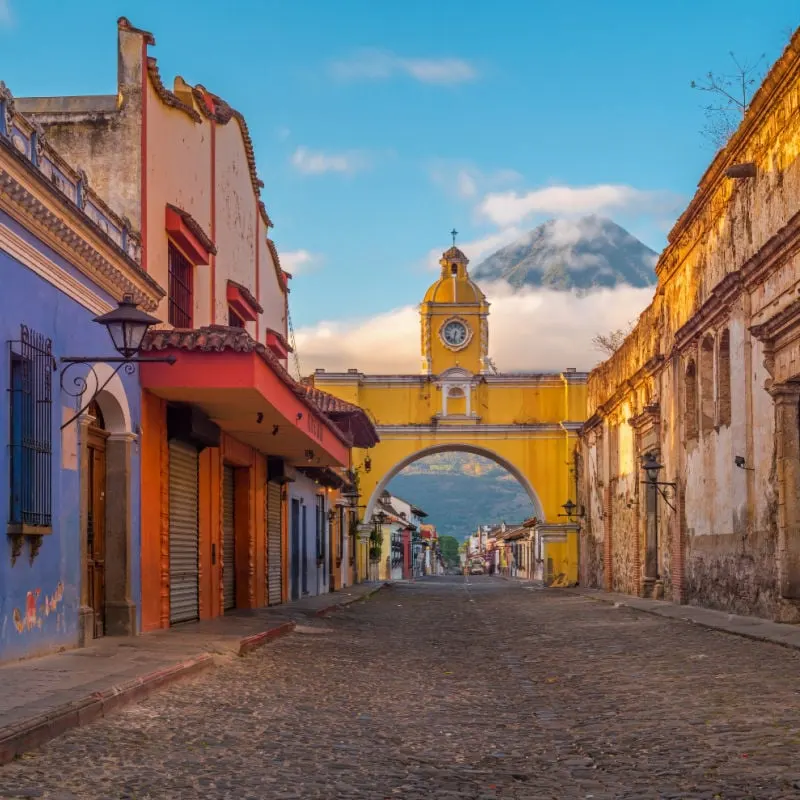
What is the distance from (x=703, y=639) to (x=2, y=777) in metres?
9.10

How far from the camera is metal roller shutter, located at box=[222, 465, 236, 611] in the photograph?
1944cm

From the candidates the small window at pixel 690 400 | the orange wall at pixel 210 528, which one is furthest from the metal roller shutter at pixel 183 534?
the small window at pixel 690 400

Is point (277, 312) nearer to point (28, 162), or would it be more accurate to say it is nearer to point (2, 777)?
point (28, 162)

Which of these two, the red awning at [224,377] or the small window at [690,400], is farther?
the small window at [690,400]

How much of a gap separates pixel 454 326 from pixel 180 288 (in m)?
33.5

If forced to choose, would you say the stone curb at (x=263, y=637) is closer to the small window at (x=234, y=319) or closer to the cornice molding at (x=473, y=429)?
the small window at (x=234, y=319)

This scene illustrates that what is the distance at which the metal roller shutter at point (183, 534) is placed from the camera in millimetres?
14758

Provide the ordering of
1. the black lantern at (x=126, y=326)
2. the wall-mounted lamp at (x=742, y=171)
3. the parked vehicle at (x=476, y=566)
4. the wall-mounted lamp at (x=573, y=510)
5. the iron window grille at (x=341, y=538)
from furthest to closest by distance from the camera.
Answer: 1. the parked vehicle at (x=476, y=566)
2. the iron window grille at (x=341, y=538)
3. the wall-mounted lamp at (x=573, y=510)
4. the wall-mounted lamp at (x=742, y=171)
5. the black lantern at (x=126, y=326)

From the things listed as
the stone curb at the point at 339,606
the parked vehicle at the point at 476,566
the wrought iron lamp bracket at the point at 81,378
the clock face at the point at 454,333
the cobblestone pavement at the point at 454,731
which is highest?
the clock face at the point at 454,333

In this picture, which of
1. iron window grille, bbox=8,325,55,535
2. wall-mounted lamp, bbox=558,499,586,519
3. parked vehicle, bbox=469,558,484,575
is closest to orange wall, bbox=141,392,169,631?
iron window grille, bbox=8,325,55,535

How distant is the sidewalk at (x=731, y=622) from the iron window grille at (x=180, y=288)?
23.9 ft

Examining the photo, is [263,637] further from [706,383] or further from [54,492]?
[706,383]

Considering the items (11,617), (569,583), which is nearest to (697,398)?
(11,617)

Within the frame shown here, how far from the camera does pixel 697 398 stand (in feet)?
64.6
